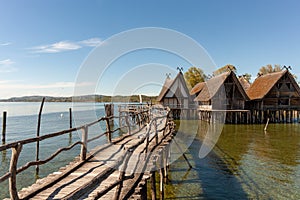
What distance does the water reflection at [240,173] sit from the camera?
27.4 ft

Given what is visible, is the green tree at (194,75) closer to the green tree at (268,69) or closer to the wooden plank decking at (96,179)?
the green tree at (268,69)

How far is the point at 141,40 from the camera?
14.4 metres

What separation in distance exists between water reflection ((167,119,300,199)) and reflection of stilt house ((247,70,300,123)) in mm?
15046

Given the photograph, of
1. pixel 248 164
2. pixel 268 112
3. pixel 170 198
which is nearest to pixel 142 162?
pixel 170 198

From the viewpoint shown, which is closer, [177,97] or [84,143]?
[84,143]

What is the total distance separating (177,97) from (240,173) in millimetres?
24328

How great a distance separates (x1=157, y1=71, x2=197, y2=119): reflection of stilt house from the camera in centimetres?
3400

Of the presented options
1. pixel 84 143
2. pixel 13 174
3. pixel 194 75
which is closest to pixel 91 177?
pixel 84 143

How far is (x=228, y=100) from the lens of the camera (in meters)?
30.2

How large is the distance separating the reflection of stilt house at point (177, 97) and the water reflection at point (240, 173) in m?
17.7

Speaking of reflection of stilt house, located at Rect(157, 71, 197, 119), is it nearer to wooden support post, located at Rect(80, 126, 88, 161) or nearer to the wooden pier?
the wooden pier

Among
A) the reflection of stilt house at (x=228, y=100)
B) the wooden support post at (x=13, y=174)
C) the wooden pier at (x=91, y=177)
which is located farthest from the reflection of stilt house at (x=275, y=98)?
the wooden support post at (x=13, y=174)

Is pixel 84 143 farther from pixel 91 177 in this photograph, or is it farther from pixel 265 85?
pixel 265 85

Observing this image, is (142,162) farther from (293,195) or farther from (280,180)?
(280,180)
